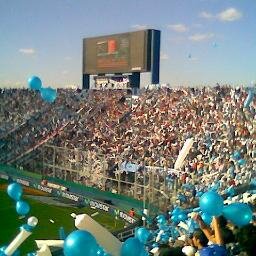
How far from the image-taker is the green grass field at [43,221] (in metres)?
15.2

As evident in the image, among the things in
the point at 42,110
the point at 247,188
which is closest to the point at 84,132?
the point at 42,110

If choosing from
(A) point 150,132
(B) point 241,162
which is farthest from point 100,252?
(A) point 150,132

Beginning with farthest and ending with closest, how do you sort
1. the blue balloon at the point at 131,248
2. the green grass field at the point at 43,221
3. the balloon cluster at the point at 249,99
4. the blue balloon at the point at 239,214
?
the balloon cluster at the point at 249,99 → the green grass field at the point at 43,221 → the blue balloon at the point at 239,214 → the blue balloon at the point at 131,248

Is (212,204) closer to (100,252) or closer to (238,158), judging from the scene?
(100,252)

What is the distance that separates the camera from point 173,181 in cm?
1433

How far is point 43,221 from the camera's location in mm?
17125

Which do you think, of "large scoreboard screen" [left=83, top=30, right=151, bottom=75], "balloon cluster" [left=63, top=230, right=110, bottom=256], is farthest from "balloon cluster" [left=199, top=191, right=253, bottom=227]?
"large scoreboard screen" [left=83, top=30, right=151, bottom=75]

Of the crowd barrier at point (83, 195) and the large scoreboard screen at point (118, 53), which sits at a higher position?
the large scoreboard screen at point (118, 53)

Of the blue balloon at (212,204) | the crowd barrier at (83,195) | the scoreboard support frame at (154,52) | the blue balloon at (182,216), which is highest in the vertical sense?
the scoreboard support frame at (154,52)

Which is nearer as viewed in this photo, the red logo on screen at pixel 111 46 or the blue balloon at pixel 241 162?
the blue balloon at pixel 241 162

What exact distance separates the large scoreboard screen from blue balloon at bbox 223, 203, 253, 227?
23.3 metres

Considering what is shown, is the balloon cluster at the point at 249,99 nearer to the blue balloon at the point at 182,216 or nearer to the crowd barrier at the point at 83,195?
the crowd barrier at the point at 83,195

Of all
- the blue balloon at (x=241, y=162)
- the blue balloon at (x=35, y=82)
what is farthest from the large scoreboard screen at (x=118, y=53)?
the blue balloon at (x=35, y=82)

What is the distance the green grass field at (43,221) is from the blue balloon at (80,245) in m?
9.72
